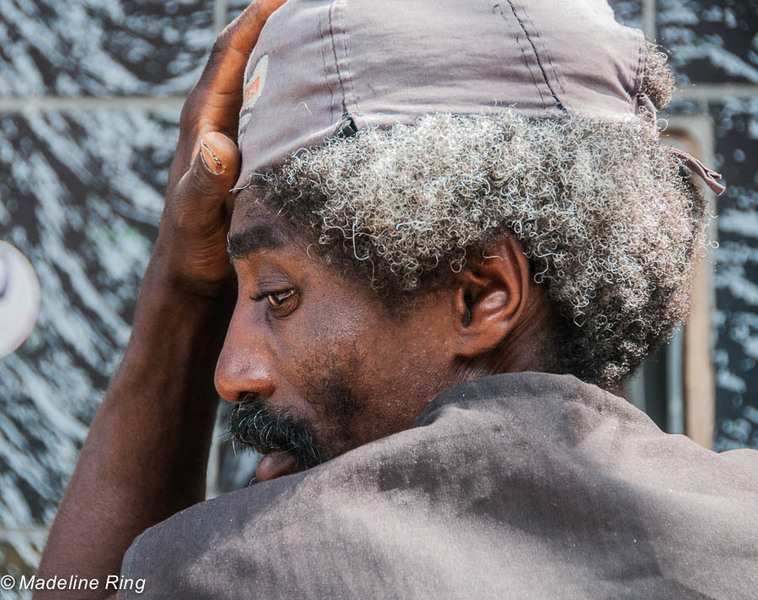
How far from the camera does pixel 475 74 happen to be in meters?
1.66

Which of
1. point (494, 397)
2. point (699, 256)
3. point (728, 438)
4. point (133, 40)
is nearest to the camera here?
point (494, 397)

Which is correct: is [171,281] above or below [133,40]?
below

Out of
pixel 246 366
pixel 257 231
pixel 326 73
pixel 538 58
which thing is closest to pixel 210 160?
pixel 257 231

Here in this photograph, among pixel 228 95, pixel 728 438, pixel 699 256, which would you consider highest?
pixel 228 95

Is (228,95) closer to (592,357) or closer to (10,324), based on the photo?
(592,357)

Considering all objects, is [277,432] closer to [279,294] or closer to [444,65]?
[279,294]

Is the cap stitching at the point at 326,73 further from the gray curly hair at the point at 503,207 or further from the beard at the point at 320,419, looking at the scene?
the beard at the point at 320,419

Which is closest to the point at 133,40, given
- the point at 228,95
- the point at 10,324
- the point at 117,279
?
the point at 117,279

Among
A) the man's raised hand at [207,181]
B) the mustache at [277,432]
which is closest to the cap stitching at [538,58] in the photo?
the man's raised hand at [207,181]

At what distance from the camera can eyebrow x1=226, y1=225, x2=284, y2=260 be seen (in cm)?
176

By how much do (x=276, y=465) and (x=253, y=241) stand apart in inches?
18.0

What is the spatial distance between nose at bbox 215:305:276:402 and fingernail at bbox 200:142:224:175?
0.34m

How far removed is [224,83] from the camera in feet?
7.34

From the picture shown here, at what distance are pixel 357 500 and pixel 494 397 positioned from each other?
0.29 meters
